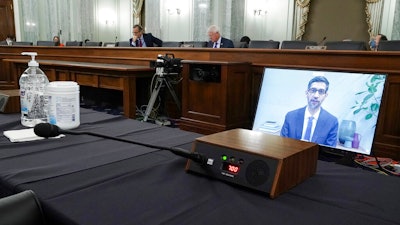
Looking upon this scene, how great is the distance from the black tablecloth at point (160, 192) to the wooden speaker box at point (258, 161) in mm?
19

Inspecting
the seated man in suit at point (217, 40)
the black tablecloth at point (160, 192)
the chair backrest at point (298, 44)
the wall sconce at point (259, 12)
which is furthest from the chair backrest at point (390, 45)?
the wall sconce at point (259, 12)

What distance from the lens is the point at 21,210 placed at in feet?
2.07

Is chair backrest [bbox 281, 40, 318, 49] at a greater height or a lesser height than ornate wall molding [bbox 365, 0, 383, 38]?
lesser

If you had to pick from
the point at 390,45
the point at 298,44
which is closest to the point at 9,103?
the point at 390,45

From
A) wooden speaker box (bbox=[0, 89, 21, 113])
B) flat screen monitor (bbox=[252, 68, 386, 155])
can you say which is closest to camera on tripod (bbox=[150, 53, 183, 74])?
flat screen monitor (bbox=[252, 68, 386, 155])

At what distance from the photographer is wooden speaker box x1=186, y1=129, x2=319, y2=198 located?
2.34ft

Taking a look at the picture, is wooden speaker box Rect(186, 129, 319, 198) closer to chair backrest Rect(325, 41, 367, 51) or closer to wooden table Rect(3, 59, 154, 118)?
wooden table Rect(3, 59, 154, 118)

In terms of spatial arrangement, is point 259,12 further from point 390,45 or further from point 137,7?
point 390,45

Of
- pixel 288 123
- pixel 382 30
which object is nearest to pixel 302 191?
pixel 288 123

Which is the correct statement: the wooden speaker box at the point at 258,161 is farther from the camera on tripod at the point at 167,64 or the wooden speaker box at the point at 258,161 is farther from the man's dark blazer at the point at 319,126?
the camera on tripod at the point at 167,64

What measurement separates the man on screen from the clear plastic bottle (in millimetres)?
1127

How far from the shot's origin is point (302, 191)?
75 centimetres

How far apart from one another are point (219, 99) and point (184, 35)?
17.7 feet

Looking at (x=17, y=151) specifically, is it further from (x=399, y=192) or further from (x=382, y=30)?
(x=382, y=30)
